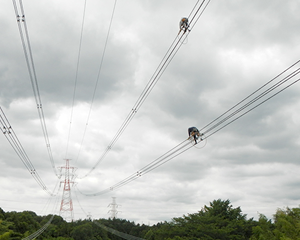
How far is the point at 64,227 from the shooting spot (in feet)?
286

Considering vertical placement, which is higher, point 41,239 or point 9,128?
point 9,128

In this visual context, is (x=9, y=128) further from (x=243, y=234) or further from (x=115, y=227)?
(x=115, y=227)

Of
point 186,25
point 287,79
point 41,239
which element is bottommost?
point 41,239

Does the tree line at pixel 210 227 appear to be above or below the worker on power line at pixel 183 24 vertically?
below

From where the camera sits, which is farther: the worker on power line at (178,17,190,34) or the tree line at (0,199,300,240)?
the tree line at (0,199,300,240)

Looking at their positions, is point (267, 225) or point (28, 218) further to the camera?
point (28, 218)

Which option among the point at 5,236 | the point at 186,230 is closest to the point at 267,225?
the point at 186,230

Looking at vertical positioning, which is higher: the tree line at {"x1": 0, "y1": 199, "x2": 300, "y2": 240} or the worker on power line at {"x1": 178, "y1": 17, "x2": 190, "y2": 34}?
the worker on power line at {"x1": 178, "y1": 17, "x2": 190, "y2": 34}

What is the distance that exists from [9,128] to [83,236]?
73539 millimetres

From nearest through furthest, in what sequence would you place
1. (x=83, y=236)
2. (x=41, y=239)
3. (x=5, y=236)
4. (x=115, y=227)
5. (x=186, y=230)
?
(x=5, y=236) → (x=186, y=230) → (x=41, y=239) → (x=83, y=236) → (x=115, y=227)

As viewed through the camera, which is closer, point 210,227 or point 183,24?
point 183,24

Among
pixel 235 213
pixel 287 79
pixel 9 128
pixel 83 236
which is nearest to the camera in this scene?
pixel 287 79

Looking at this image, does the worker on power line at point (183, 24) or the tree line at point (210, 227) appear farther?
the tree line at point (210, 227)

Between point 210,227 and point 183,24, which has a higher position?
point 183,24
